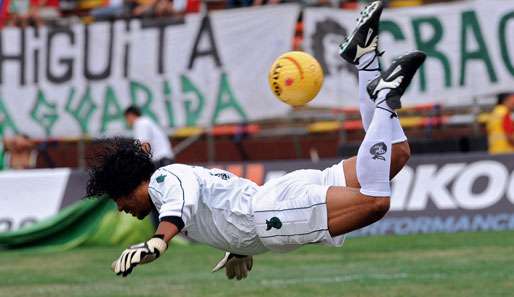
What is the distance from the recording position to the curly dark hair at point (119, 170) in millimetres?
8125

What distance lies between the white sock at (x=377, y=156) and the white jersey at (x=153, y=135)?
28.7 feet

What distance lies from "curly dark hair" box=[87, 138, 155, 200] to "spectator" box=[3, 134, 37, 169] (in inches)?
424

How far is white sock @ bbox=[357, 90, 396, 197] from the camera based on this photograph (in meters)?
8.40

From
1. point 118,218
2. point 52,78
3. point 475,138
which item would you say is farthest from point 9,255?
point 475,138

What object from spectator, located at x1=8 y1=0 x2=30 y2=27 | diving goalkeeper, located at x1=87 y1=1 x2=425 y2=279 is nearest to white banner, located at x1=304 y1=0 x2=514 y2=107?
spectator, located at x1=8 y1=0 x2=30 y2=27

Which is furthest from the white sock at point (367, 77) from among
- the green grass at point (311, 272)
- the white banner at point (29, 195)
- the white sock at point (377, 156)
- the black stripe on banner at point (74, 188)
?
the white banner at point (29, 195)

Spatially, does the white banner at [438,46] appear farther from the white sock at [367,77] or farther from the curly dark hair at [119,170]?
the curly dark hair at [119,170]

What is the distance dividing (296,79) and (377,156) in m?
1.18

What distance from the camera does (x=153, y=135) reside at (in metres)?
17.1

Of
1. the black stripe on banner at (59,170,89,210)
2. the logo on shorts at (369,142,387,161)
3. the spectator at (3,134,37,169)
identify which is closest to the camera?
the logo on shorts at (369,142,387,161)

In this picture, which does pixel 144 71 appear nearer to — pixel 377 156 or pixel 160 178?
pixel 377 156

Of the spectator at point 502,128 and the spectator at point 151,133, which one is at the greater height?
the spectator at point 502,128

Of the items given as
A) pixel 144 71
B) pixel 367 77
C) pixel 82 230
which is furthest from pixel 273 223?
pixel 144 71

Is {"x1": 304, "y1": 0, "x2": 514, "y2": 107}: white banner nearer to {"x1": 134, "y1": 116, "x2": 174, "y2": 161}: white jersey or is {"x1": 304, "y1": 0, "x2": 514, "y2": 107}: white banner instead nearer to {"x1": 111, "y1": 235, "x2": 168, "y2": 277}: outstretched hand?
{"x1": 134, "y1": 116, "x2": 174, "y2": 161}: white jersey
